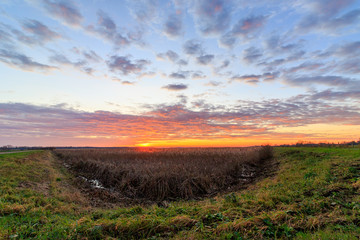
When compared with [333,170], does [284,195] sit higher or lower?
lower

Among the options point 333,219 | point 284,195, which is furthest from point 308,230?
point 284,195

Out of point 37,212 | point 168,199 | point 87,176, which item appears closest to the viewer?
point 37,212

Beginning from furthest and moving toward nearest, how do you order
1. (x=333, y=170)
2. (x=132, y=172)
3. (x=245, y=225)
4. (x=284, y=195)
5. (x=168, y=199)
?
(x=132, y=172)
(x=168, y=199)
(x=333, y=170)
(x=284, y=195)
(x=245, y=225)

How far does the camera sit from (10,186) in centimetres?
1052

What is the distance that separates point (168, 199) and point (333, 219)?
9.78 meters

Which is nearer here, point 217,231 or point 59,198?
point 217,231

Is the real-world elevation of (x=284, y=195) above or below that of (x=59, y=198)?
above

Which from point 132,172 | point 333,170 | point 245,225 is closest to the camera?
point 245,225

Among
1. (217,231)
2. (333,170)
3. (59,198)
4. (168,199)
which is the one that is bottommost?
(168,199)

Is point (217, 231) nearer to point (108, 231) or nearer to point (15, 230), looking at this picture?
point (108, 231)

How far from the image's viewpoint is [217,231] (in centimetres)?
514

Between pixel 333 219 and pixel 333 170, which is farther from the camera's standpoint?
pixel 333 170

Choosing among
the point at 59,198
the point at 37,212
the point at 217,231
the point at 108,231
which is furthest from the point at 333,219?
the point at 59,198

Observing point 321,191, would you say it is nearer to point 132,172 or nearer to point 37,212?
point 37,212
